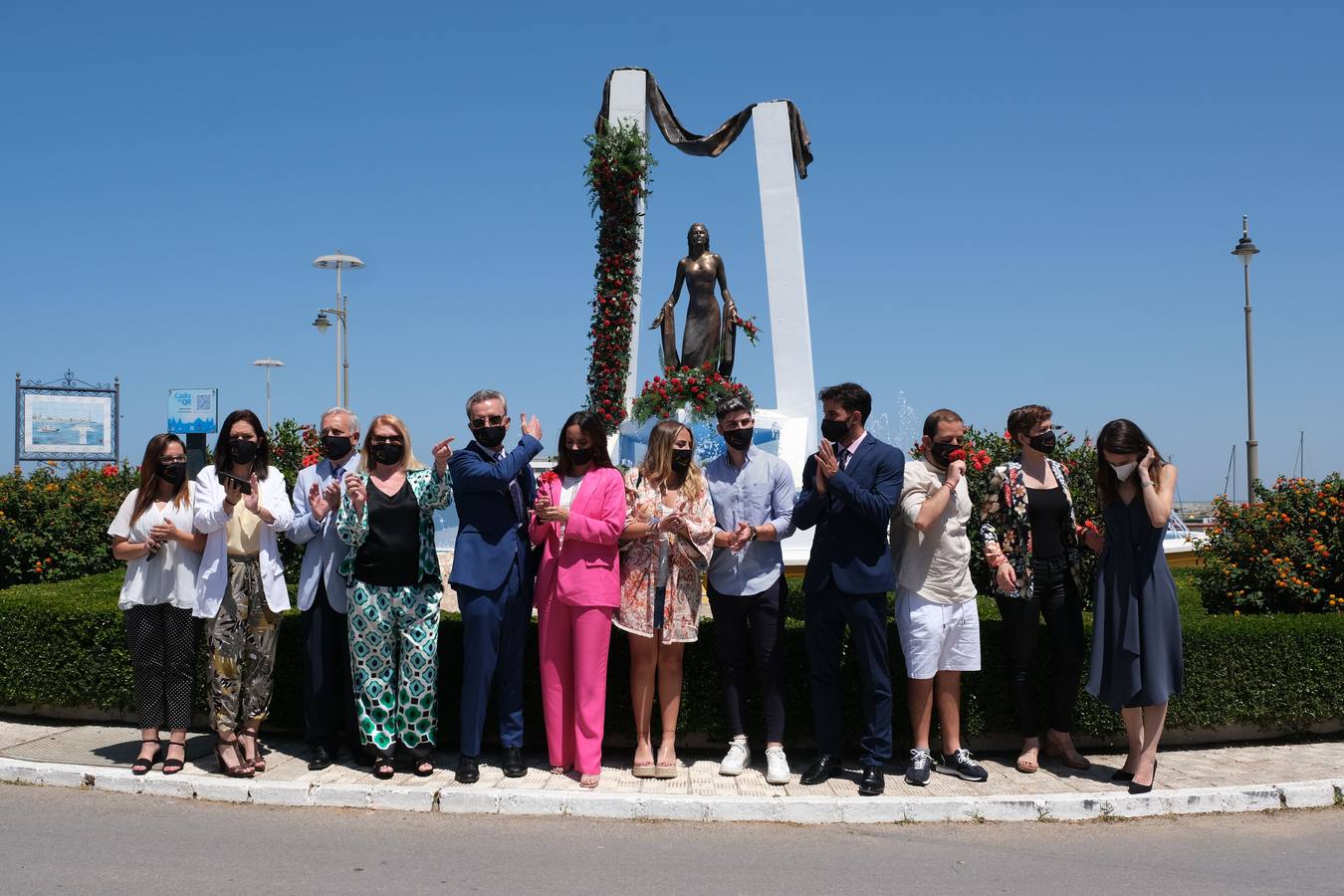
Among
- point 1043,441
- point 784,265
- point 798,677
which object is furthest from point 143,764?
point 784,265

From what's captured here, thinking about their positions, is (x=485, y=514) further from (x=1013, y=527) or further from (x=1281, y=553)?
(x=1281, y=553)

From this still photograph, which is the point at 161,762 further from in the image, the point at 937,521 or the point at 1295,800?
the point at 1295,800

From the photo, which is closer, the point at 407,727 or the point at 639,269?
the point at 407,727

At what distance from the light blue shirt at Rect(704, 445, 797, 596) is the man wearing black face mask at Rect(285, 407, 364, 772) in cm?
192

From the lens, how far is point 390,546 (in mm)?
5219

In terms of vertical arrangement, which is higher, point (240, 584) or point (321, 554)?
point (321, 554)

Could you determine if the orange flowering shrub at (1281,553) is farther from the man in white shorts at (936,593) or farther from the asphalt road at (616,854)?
the man in white shorts at (936,593)

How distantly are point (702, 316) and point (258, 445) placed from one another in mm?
9507

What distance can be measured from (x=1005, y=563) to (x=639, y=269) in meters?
10.3

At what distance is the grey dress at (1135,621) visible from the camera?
16.7 feet

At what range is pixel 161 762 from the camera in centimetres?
554

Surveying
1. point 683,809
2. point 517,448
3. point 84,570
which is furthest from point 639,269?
point 683,809

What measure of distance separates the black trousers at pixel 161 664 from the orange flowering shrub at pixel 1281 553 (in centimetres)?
698

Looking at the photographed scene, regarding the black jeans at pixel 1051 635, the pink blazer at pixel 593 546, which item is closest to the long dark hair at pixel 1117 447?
the black jeans at pixel 1051 635
